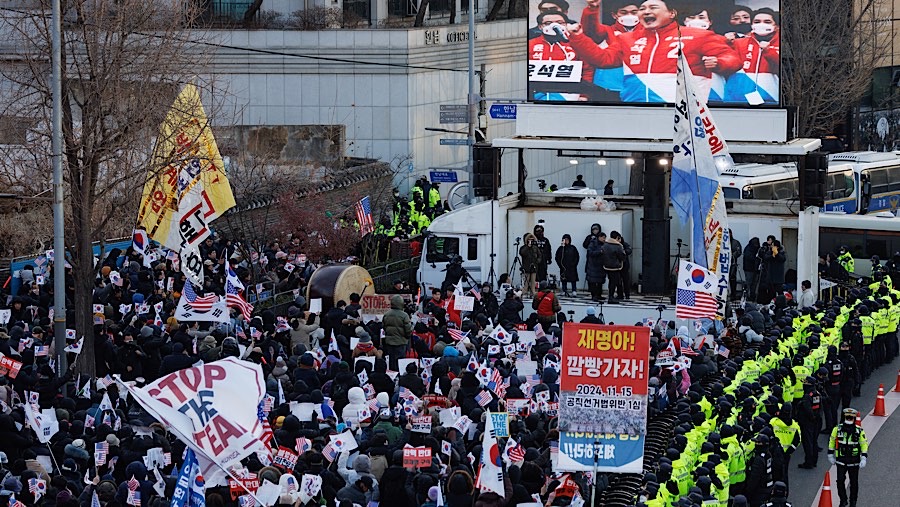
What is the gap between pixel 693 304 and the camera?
82.5ft

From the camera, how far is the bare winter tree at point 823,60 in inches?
2111

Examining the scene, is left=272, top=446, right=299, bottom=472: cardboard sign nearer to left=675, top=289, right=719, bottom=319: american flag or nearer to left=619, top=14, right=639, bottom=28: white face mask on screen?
left=675, top=289, right=719, bottom=319: american flag

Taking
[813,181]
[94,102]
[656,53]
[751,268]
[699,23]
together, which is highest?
[699,23]

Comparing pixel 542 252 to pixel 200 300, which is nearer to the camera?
pixel 200 300

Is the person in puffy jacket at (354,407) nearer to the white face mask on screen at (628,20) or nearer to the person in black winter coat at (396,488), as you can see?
the person in black winter coat at (396,488)

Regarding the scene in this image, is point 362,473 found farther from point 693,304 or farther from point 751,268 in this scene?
point 751,268

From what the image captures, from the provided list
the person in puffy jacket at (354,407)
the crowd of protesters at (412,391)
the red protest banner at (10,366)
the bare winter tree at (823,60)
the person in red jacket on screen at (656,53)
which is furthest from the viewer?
the bare winter tree at (823,60)

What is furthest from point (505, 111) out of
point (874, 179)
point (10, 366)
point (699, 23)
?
point (10, 366)

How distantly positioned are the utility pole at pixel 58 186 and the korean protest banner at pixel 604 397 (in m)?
8.16

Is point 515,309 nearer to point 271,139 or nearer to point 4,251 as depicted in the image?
point 4,251

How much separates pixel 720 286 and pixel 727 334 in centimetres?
75

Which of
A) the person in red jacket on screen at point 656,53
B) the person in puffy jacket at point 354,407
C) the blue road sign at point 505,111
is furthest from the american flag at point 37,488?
the blue road sign at point 505,111

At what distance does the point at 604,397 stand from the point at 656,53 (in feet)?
51.0

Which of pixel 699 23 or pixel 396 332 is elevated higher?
pixel 699 23
